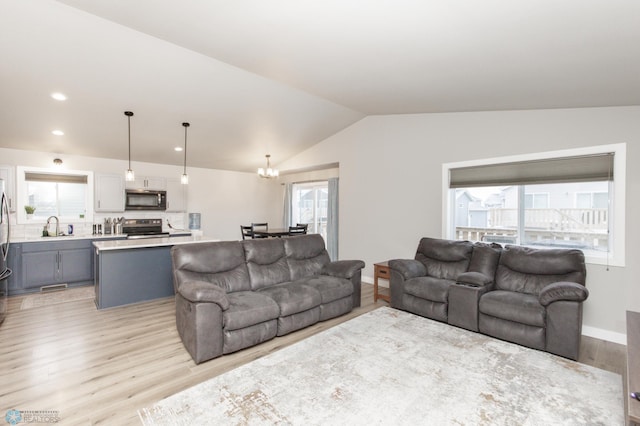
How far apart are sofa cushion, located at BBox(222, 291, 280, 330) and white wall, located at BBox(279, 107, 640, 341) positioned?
9.19 ft

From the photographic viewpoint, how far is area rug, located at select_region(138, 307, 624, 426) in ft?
6.28

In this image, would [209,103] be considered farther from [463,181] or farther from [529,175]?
[529,175]

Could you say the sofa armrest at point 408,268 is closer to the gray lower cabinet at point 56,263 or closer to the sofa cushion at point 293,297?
the sofa cushion at point 293,297

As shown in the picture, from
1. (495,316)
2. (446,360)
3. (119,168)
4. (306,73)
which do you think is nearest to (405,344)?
(446,360)

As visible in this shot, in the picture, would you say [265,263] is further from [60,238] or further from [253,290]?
[60,238]

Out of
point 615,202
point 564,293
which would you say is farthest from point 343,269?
point 615,202

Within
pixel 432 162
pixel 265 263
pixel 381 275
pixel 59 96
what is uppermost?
pixel 59 96

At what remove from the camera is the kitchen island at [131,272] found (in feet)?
13.1

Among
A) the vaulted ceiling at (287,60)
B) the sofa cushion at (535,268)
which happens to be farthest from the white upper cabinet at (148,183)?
the sofa cushion at (535,268)

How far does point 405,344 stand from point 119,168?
6199mm

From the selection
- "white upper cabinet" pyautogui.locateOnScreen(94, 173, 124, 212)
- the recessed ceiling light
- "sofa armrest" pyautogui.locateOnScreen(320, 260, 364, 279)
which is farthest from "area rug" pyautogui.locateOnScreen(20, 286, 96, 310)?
"sofa armrest" pyautogui.locateOnScreen(320, 260, 364, 279)

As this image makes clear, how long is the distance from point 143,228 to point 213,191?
1.81 m

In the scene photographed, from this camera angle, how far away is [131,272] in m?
4.19

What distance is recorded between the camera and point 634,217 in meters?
3.12
